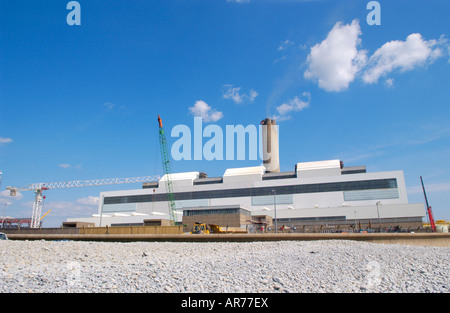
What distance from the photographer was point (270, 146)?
103375 mm

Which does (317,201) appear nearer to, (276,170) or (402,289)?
(276,170)

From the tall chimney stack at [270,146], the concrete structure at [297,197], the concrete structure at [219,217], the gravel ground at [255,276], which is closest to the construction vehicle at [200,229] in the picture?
the concrete structure at [219,217]

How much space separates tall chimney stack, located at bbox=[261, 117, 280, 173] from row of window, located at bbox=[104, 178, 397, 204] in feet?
67.3

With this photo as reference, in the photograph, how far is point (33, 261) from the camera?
54.7 feet

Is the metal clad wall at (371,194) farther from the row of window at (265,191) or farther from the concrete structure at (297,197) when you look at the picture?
the row of window at (265,191)

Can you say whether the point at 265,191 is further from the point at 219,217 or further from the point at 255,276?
the point at 255,276

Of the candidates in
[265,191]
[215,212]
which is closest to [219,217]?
[215,212]

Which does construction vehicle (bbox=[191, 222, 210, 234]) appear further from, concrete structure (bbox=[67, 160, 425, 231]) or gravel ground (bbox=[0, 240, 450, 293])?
gravel ground (bbox=[0, 240, 450, 293])

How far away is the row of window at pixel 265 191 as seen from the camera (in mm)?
72000

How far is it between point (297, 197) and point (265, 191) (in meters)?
8.74

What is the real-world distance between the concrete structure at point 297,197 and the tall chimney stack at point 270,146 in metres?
10.2

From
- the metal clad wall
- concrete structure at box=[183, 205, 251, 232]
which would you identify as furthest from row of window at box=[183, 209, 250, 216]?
the metal clad wall

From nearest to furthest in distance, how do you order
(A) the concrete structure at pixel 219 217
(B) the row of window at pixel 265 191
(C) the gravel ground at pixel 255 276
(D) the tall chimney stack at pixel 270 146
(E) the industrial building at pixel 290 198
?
(C) the gravel ground at pixel 255 276, (A) the concrete structure at pixel 219 217, (E) the industrial building at pixel 290 198, (B) the row of window at pixel 265 191, (D) the tall chimney stack at pixel 270 146
